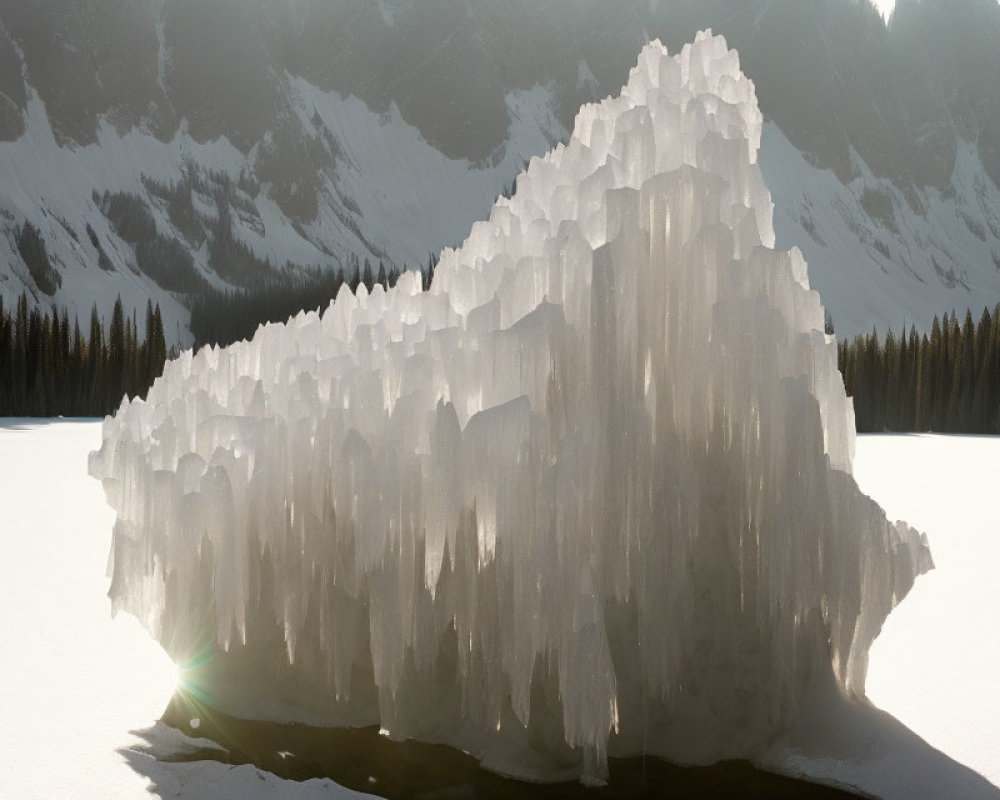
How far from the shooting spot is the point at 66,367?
4519 cm

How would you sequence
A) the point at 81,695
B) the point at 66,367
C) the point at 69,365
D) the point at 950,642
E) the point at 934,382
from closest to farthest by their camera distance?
the point at 81,695, the point at 950,642, the point at 66,367, the point at 69,365, the point at 934,382

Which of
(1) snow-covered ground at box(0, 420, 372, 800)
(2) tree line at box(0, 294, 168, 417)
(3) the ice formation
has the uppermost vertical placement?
(2) tree line at box(0, 294, 168, 417)

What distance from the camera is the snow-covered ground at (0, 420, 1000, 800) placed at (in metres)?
5.02

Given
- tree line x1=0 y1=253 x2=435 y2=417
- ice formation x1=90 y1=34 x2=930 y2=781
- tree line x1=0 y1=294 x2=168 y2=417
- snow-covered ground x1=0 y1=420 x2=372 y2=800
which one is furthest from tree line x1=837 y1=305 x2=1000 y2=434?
ice formation x1=90 y1=34 x2=930 y2=781

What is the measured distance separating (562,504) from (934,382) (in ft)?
167

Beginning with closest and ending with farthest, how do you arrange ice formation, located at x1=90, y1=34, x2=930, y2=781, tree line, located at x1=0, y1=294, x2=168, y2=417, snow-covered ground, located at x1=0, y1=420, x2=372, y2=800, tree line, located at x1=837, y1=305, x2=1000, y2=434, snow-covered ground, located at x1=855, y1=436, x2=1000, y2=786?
snow-covered ground, located at x1=0, y1=420, x2=372, y2=800
ice formation, located at x1=90, y1=34, x2=930, y2=781
snow-covered ground, located at x1=855, y1=436, x2=1000, y2=786
tree line, located at x1=0, y1=294, x2=168, y2=417
tree line, located at x1=837, y1=305, x2=1000, y2=434

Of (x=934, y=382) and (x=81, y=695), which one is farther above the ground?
(x=934, y=382)

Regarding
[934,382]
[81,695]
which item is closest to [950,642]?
[81,695]

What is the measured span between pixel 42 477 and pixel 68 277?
118333 millimetres

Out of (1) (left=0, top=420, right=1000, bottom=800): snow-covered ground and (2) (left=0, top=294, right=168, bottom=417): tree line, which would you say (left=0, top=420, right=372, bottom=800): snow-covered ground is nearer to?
(1) (left=0, top=420, right=1000, bottom=800): snow-covered ground

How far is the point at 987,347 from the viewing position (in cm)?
4984

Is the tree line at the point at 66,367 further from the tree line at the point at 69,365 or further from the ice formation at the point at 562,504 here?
the ice formation at the point at 562,504

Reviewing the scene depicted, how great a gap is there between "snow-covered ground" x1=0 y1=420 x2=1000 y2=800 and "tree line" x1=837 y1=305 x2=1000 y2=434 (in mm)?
40838

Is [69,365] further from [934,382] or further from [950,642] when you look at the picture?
[950,642]
